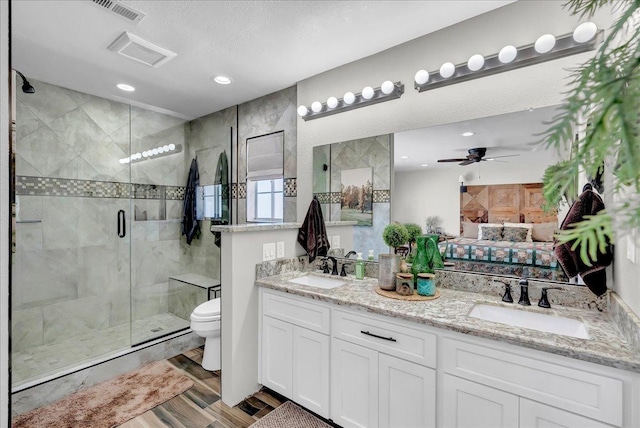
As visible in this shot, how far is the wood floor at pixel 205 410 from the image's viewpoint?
1.92m


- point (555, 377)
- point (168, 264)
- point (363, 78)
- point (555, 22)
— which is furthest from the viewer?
point (168, 264)

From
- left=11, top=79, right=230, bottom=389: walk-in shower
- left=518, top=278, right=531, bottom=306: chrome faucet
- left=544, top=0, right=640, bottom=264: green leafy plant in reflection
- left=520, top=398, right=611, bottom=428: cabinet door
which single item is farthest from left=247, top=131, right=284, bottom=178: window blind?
left=544, top=0, right=640, bottom=264: green leafy plant in reflection

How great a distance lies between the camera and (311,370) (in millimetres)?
1854

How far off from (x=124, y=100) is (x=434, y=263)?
11.2 feet

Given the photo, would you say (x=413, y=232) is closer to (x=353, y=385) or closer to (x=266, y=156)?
(x=353, y=385)

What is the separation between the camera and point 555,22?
1.60 m

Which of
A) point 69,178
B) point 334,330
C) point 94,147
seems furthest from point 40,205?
point 334,330

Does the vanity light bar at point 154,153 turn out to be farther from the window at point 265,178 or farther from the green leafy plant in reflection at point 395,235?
the green leafy plant in reflection at point 395,235

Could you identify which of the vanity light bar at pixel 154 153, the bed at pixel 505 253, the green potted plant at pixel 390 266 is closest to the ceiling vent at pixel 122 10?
the vanity light bar at pixel 154 153

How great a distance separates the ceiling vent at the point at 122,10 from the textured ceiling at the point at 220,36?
4cm

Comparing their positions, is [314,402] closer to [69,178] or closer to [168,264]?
[168,264]

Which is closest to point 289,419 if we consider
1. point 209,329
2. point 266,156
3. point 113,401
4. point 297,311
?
point 297,311

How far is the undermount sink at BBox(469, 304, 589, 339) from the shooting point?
4.56 feet

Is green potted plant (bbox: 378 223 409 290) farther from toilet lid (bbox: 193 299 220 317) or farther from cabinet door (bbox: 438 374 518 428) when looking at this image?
toilet lid (bbox: 193 299 220 317)
